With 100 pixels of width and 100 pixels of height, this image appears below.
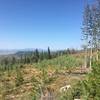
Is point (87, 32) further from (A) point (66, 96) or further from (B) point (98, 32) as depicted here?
(A) point (66, 96)

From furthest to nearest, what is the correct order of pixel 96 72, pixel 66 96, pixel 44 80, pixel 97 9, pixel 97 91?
pixel 97 9 < pixel 44 80 < pixel 66 96 < pixel 96 72 < pixel 97 91

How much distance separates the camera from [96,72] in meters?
14.0

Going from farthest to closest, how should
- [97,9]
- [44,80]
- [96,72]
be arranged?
[97,9] < [44,80] < [96,72]

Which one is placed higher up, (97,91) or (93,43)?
(93,43)

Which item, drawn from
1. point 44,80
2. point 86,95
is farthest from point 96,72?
point 44,80

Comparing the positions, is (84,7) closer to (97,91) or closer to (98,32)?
(98,32)

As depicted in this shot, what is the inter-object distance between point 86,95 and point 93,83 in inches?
46.7

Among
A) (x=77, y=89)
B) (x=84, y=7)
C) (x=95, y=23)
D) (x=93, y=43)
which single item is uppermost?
(x=84, y=7)

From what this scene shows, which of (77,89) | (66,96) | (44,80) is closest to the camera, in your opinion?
(66,96)

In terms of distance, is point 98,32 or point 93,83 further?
point 98,32

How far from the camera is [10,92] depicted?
27453 mm

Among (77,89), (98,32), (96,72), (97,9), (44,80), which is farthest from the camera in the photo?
(98,32)

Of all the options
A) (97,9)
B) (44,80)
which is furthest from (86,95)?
(97,9)

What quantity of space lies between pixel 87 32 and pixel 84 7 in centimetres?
613
